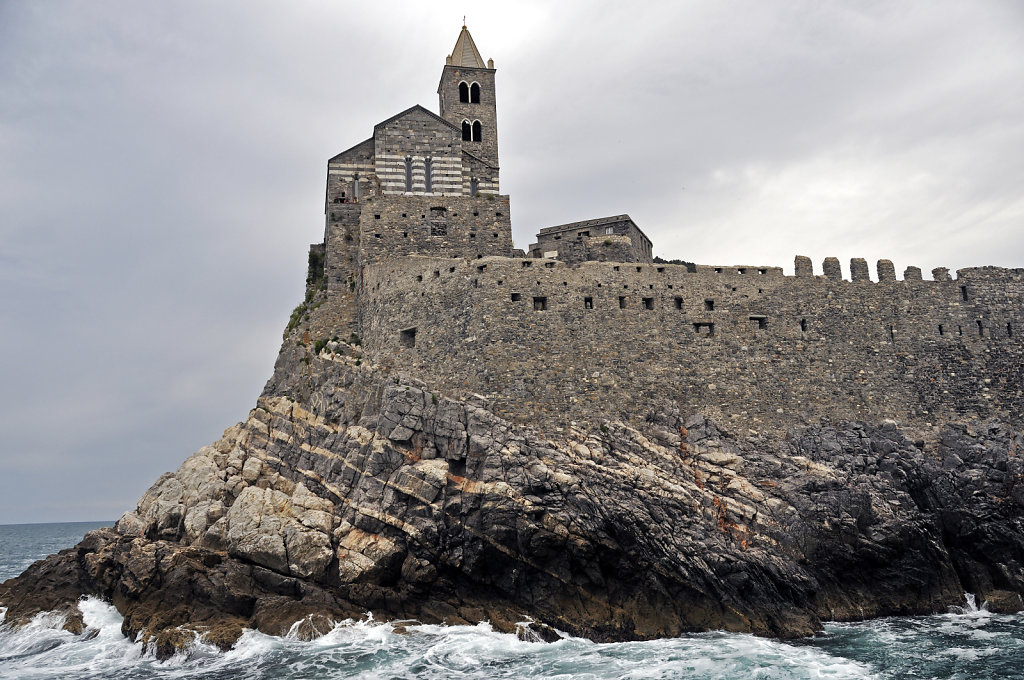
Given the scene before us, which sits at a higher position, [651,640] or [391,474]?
[391,474]

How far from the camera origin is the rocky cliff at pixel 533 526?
84.6ft

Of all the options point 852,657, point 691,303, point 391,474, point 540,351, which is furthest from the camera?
point 691,303

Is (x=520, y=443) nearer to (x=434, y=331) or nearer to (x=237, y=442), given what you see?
(x=434, y=331)

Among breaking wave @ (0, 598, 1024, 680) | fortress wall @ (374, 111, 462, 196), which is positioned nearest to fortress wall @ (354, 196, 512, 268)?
fortress wall @ (374, 111, 462, 196)

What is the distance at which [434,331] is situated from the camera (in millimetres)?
32156

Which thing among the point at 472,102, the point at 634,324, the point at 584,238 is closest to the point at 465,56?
the point at 472,102

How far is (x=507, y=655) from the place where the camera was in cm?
2362

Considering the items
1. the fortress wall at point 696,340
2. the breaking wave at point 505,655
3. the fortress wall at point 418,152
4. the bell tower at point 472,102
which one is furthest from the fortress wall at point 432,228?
the breaking wave at point 505,655

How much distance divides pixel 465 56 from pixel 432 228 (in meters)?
13.7

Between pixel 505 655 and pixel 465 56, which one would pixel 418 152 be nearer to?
pixel 465 56

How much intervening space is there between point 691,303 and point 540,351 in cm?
696

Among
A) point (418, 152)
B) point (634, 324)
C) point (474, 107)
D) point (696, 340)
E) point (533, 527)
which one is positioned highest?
point (474, 107)

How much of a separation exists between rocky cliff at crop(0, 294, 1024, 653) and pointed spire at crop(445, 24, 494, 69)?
2060 cm

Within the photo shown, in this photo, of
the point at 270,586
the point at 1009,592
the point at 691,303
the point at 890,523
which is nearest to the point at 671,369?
the point at 691,303
